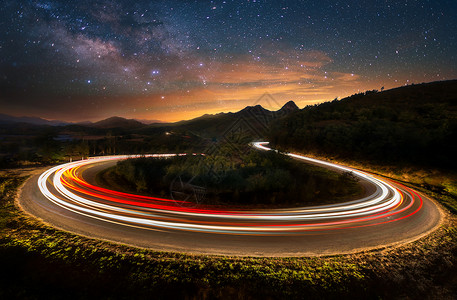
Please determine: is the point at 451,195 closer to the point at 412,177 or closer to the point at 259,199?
the point at 412,177

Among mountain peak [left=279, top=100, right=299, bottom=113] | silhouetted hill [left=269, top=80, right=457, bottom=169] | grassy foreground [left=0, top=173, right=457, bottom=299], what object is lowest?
grassy foreground [left=0, top=173, right=457, bottom=299]

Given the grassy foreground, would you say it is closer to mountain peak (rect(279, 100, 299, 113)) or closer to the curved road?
the curved road

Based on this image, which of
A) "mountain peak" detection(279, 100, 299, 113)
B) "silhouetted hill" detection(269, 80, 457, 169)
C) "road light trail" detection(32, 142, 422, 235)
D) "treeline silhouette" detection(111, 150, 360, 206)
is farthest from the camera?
"mountain peak" detection(279, 100, 299, 113)

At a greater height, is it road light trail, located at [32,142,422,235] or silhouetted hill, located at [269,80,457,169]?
silhouetted hill, located at [269,80,457,169]

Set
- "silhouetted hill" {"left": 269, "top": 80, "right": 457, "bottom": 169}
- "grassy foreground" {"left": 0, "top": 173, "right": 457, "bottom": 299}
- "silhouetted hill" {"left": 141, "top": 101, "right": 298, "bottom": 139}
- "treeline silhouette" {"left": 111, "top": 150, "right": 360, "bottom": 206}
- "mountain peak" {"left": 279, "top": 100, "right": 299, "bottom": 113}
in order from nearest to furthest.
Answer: "grassy foreground" {"left": 0, "top": 173, "right": 457, "bottom": 299}
"treeline silhouette" {"left": 111, "top": 150, "right": 360, "bottom": 206}
"silhouetted hill" {"left": 269, "top": 80, "right": 457, "bottom": 169}
"silhouetted hill" {"left": 141, "top": 101, "right": 298, "bottom": 139}
"mountain peak" {"left": 279, "top": 100, "right": 299, "bottom": 113}

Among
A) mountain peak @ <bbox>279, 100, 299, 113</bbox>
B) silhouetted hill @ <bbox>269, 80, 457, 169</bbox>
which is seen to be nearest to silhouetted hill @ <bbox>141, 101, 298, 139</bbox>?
Result: mountain peak @ <bbox>279, 100, 299, 113</bbox>

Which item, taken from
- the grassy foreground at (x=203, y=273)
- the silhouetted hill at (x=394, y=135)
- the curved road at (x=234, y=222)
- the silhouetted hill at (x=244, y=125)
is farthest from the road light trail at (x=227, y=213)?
the silhouetted hill at (x=244, y=125)

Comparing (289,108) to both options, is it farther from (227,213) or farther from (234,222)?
(234,222)
